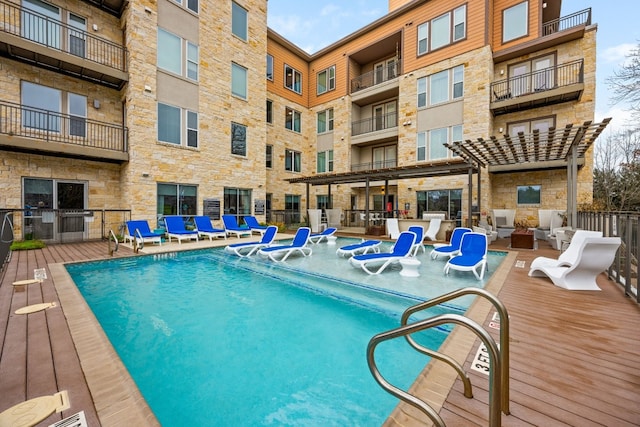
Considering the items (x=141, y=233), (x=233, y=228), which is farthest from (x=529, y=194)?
(x=141, y=233)

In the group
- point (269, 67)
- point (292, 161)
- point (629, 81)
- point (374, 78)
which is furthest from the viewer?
point (292, 161)

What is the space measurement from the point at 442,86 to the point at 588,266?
14.0 m

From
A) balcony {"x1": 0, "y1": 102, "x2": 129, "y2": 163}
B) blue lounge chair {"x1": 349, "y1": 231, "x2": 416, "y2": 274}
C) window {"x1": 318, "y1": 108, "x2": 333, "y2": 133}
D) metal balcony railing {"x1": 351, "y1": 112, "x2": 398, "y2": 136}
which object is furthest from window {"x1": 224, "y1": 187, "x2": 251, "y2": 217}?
blue lounge chair {"x1": 349, "y1": 231, "x2": 416, "y2": 274}

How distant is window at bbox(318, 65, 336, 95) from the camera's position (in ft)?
68.2

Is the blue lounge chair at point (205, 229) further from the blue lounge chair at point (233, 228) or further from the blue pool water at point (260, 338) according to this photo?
the blue pool water at point (260, 338)

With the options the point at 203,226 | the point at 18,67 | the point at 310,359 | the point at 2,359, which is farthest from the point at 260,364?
the point at 18,67

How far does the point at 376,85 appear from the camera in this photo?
18719 mm

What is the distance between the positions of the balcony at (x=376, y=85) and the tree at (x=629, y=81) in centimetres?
1015

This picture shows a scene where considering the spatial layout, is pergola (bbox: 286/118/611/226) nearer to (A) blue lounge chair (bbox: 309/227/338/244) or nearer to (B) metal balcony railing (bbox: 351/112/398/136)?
(A) blue lounge chair (bbox: 309/227/338/244)

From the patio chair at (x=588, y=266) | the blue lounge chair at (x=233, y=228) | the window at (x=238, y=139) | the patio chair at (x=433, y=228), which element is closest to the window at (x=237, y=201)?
the blue lounge chair at (x=233, y=228)

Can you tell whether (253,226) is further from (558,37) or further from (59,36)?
(558,37)

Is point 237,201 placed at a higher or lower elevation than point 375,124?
lower

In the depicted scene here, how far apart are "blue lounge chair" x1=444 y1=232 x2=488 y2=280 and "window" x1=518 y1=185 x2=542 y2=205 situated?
10.1 meters

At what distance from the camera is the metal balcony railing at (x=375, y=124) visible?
63.8 feet
